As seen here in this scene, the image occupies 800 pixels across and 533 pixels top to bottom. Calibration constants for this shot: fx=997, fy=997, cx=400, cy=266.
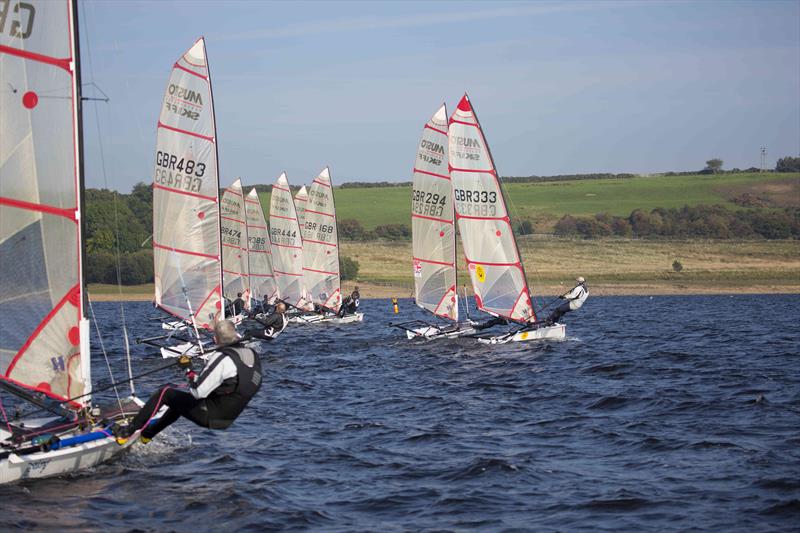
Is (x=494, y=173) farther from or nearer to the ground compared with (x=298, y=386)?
farther from the ground

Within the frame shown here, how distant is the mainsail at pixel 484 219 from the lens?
3003cm

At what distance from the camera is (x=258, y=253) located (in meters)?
46.3

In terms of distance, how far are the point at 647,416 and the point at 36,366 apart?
9.71 m

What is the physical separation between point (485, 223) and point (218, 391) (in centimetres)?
1942

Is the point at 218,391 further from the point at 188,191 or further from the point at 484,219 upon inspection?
the point at 484,219

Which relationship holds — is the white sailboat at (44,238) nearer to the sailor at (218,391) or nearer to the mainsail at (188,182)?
the sailor at (218,391)

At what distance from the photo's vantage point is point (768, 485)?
1169 cm

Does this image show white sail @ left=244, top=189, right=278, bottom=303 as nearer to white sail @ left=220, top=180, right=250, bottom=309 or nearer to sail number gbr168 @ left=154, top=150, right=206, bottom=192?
white sail @ left=220, top=180, right=250, bottom=309

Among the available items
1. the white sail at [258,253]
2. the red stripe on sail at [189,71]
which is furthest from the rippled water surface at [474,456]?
the white sail at [258,253]

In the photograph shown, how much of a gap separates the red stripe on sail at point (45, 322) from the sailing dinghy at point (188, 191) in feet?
40.4

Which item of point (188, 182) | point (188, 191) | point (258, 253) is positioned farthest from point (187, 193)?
point (258, 253)

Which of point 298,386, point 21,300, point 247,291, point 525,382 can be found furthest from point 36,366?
point 247,291

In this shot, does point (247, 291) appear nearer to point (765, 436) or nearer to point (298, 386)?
point (298, 386)

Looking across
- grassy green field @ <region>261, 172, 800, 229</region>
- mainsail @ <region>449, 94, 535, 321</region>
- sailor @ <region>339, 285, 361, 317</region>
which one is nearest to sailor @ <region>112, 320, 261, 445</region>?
mainsail @ <region>449, 94, 535, 321</region>
